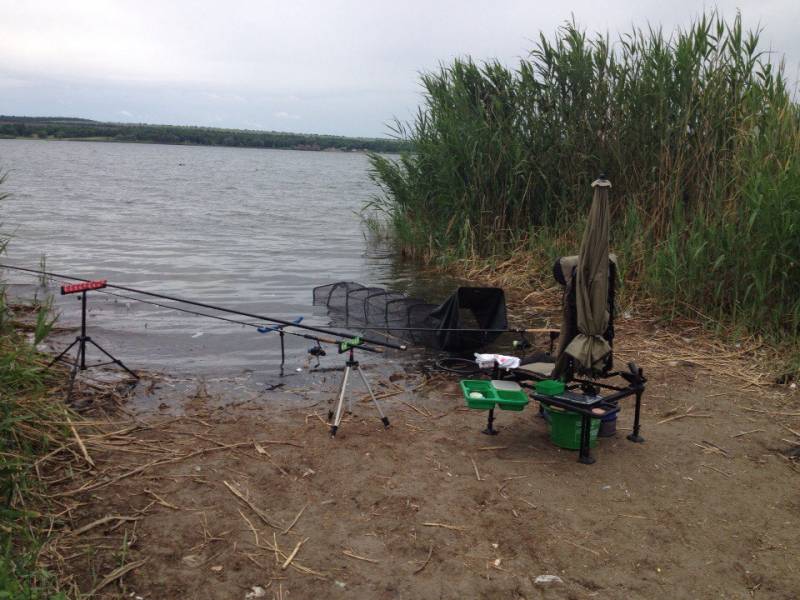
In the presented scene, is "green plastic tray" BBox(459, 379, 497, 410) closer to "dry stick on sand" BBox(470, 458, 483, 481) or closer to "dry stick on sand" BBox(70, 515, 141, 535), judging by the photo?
"dry stick on sand" BBox(470, 458, 483, 481)

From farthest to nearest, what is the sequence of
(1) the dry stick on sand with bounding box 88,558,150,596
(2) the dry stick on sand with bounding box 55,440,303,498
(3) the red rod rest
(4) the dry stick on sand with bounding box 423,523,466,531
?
1. (3) the red rod rest
2. (2) the dry stick on sand with bounding box 55,440,303,498
3. (4) the dry stick on sand with bounding box 423,523,466,531
4. (1) the dry stick on sand with bounding box 88,558,150,596

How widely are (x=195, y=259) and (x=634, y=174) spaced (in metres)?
9.91

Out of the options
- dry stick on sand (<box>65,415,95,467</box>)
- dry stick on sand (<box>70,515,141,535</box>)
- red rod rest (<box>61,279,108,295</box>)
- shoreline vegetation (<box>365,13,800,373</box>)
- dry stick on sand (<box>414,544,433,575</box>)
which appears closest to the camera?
dry stick on sand (<box>414,544,433,575</box>)

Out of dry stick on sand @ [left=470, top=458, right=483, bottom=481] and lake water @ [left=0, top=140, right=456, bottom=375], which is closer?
dry stick on sand @ [left=470, top=458, right=483, bottom=481]

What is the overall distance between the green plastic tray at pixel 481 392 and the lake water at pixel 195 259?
9.67ft

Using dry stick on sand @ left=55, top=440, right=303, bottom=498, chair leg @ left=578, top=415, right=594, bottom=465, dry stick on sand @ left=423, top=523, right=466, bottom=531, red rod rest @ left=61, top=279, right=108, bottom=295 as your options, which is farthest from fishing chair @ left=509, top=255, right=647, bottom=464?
red rod rest @ left=61, top=279, right=108, bottom=295

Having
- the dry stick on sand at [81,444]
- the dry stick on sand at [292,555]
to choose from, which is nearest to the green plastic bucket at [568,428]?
the dry stick on sand at [292,555]

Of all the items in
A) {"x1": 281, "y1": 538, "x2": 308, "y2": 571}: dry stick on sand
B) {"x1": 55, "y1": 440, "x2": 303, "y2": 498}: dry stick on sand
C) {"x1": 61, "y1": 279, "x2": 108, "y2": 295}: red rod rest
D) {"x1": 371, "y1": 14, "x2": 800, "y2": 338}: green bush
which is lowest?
{"x1": 281, "y1": 538, "x2": 308, "y2": 571}: dry stick on sand

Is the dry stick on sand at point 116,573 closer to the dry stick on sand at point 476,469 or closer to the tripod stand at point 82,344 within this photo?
the dry stick on sand at point 476,469

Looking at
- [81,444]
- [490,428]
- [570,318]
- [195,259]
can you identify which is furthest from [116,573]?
[195,259]

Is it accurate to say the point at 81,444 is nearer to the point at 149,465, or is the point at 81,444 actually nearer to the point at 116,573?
the point at 149,465

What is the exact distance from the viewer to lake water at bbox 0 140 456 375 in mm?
8836

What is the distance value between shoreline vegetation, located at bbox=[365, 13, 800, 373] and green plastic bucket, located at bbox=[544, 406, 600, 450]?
2.71 meters

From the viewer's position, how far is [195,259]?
16.2 m
